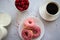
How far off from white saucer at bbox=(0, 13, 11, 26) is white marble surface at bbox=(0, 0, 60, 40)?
2 centimetres

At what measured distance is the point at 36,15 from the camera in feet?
3.02

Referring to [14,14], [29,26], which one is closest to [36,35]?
[29,26]

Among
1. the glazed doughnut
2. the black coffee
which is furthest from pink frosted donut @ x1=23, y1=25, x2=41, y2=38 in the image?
the black coffee

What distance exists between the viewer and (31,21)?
882 mm

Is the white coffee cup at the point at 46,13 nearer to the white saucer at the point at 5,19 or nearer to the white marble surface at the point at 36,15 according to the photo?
the white marble surface at the point at 36,15

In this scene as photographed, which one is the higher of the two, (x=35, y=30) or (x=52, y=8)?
(x=52, y=8)

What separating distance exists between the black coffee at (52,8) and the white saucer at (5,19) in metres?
0.20

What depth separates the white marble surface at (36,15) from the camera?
35.9 inches

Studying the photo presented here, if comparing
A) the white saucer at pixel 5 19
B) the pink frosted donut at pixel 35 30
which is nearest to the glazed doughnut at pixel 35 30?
the pink frosted donut at pixel 35 30

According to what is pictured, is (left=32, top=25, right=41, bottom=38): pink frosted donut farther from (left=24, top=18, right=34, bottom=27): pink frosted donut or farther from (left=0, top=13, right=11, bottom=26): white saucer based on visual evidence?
(left=0, top=13, right=11, bottom=26): white saucer

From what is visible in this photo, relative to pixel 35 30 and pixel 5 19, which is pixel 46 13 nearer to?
pixel 35 30

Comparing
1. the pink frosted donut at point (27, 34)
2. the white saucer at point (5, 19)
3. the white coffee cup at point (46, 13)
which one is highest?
the white coffee cup at point (46, 13)

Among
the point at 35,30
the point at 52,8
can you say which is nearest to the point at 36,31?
the point at 35,30

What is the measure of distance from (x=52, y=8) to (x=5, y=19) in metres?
0.24
